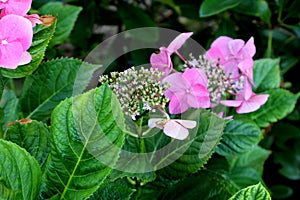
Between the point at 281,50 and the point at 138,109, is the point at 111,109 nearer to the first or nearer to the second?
the point at 138,109

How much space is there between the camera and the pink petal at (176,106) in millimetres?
653

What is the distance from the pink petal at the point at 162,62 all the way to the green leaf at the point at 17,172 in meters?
0.20

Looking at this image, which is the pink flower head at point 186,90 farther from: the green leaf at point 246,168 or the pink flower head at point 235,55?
the green leaf at point 246,168

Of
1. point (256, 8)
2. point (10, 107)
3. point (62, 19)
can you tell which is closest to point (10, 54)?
point (10, 107)

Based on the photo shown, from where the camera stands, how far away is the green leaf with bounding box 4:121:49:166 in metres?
0.67

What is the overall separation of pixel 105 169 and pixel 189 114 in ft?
0.55

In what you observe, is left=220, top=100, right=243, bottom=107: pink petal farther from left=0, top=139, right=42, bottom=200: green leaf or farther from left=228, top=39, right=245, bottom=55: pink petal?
left=0, top=139, right=42, bottom=200: green leaf

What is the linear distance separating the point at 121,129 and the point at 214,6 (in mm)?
670

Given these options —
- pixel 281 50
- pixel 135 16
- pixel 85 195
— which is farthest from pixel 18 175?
pixel 281 50

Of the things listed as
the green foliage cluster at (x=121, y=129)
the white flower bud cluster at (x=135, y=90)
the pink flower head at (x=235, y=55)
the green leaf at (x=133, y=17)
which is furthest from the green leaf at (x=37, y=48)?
the green leaf at (x=133, y=17)

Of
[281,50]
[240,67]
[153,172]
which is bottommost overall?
[281,50]

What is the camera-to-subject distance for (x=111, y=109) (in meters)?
0.56

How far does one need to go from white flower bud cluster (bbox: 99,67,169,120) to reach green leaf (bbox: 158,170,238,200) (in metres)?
0.20

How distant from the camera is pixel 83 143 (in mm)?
579
